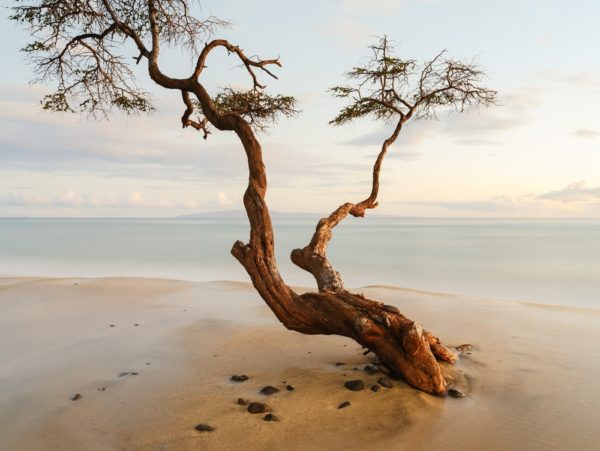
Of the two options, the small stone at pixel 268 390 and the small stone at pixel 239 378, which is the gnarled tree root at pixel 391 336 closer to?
the small stone at pixel 268 390

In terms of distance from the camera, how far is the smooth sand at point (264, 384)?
4246 millimetres

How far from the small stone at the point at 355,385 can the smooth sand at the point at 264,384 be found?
8 centimetres

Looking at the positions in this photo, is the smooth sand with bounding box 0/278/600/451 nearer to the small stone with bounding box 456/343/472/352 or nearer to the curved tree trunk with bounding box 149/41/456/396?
the small stone with bounding box 456/343/472/352

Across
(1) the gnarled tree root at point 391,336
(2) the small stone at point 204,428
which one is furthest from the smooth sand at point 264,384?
(1) the gnarled tree root at point 391,336

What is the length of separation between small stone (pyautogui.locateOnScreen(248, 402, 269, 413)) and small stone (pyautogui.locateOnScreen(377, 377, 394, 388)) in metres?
1.40

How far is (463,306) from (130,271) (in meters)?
16.3

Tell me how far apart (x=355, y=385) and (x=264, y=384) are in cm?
110

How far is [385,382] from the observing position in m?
5.22

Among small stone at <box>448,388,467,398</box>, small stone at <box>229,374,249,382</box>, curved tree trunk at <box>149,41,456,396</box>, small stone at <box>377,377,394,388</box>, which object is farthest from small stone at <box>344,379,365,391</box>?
small stone at <box>229,374,249,382</box>

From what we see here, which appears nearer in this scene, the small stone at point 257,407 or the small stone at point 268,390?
the small stone at point 257,407

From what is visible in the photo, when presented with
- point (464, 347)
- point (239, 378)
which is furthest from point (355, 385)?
point (464, 347)

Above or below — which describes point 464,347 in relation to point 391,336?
below

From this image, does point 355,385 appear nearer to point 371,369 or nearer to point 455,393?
point 371,369

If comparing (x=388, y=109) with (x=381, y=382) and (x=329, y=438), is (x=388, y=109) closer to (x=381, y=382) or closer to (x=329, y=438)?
(x=381, y=382)
